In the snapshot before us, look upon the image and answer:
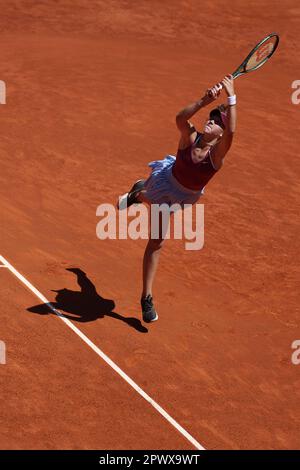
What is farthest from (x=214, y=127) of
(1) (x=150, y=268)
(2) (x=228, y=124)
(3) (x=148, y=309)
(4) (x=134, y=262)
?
(4) (x=134, y=262)

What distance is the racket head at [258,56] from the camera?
7.83 metres

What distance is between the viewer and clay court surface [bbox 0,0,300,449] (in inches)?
271

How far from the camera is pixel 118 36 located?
17625mm

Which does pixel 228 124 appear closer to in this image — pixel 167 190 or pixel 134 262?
pixel 167 190

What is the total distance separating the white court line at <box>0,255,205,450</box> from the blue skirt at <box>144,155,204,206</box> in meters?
1.47

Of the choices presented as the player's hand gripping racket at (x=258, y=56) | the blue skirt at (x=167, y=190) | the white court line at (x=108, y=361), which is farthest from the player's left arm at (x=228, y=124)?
the white court line at (x=108, y=361)

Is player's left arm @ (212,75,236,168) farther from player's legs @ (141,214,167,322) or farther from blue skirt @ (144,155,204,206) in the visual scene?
player's legs @ (141,214,167,322)

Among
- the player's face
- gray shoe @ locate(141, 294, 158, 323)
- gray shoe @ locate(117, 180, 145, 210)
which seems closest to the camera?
the player's face

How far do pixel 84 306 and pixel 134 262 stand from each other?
1.24 meters

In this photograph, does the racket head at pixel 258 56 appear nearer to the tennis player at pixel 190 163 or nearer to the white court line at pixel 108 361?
the tennis player at pixel 190 163

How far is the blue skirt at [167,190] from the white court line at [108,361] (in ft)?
4.81

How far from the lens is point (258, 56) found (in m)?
7.99

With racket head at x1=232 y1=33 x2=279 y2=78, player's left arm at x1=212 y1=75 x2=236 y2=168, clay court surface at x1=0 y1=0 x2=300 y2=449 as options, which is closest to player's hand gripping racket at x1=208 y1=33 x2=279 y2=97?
racket head at x1=232 y1=33 x2=279 y2=78
